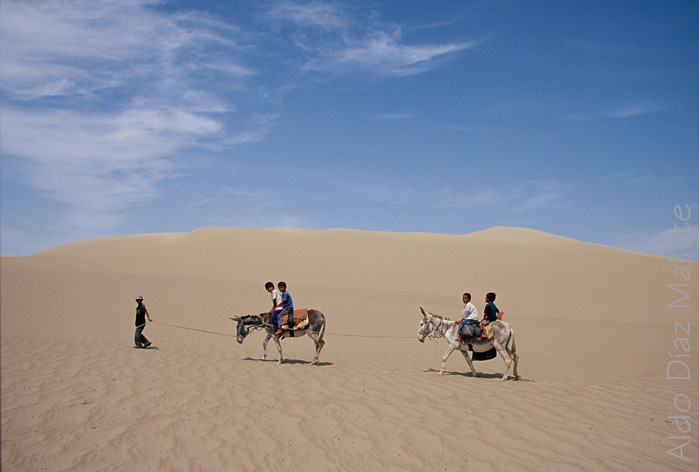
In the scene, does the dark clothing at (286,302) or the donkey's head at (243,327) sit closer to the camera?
the dark clothing at (286,302)

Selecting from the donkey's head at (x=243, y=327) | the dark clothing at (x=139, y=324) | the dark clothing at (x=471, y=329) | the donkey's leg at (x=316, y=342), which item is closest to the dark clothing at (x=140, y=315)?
the dark clothing at (x=139, y=324)

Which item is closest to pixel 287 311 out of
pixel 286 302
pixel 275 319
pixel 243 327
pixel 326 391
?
pixel 286 302

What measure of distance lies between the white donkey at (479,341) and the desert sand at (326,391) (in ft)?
1.78

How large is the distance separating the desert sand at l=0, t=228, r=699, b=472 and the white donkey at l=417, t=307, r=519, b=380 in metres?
0.54

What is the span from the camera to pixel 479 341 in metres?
11.1

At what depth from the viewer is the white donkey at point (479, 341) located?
35.9ft

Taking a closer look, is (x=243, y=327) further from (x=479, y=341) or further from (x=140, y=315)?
(x=479, y=341)

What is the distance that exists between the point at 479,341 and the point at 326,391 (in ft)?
14.1

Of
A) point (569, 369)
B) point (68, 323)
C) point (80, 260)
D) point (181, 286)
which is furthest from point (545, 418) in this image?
point (80, 260)

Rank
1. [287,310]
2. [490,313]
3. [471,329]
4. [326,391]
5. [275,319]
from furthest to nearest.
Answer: [275,319]
[287,310]
[490,313]
[471,329]
[326,391]

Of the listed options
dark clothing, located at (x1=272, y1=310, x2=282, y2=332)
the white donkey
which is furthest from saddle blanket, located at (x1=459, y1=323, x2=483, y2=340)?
dark clothing, located at (x1=272, y1=310, x2=282, y2=332)

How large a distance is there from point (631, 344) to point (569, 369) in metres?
8.65

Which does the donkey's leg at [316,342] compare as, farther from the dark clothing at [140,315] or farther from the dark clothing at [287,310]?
the dark clothing at [140,315]

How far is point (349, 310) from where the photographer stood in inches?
1031
